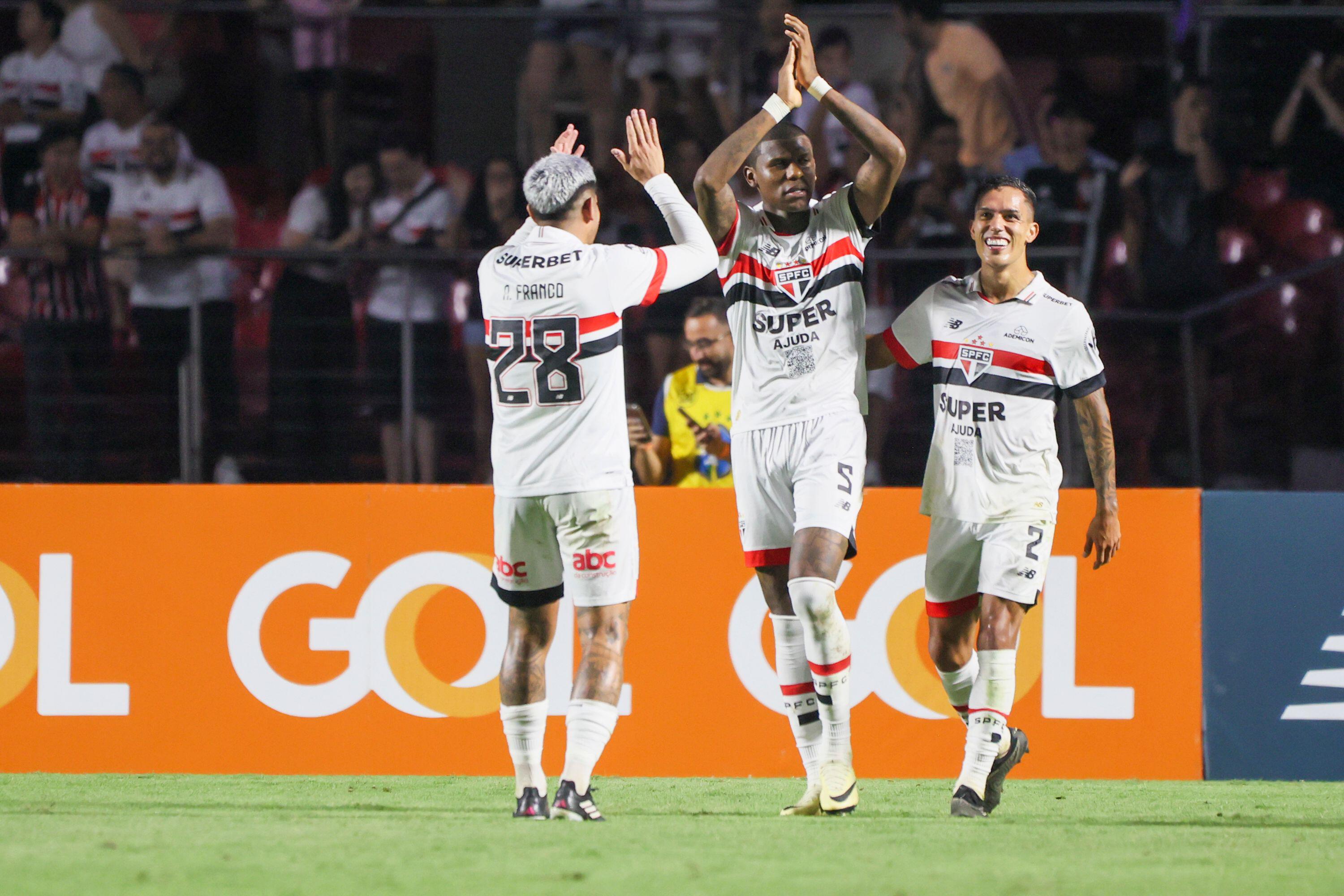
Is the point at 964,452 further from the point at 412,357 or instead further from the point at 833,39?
the point at 833,39

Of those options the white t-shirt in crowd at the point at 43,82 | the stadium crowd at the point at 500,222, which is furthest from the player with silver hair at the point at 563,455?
the white t-shirt in crowd at the point at 43,82

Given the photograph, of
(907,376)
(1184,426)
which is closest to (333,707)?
(907,376)

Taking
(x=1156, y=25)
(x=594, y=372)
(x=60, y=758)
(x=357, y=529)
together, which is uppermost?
(x=1156, y=25)

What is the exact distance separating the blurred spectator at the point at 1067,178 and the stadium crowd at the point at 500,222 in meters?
0.02

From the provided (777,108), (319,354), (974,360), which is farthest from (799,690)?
(319,354)

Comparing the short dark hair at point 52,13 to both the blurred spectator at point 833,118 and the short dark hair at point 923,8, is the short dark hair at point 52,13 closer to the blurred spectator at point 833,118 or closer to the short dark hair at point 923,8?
the blurred spectator at point 833,118

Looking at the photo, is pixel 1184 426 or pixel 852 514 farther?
pixel 1184 426

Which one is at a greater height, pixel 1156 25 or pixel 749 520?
pixel 1156 25

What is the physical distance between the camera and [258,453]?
10.5 metres

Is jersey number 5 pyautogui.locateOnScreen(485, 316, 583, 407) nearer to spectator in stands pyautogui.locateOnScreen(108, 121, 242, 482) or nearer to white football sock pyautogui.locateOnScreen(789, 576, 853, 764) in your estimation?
white football sock pyautogui.locateOnScreen(789, 576, 853, 764)

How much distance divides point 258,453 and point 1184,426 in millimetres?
6313

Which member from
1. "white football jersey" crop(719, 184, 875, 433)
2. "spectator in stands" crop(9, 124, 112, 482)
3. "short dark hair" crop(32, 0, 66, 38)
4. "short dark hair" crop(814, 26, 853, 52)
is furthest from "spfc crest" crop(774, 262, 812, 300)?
"short dark hair" crop(32, 0, 66, 38)

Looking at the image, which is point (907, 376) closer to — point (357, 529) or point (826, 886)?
point (357, 529)

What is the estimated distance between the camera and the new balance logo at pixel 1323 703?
24.0 feet
